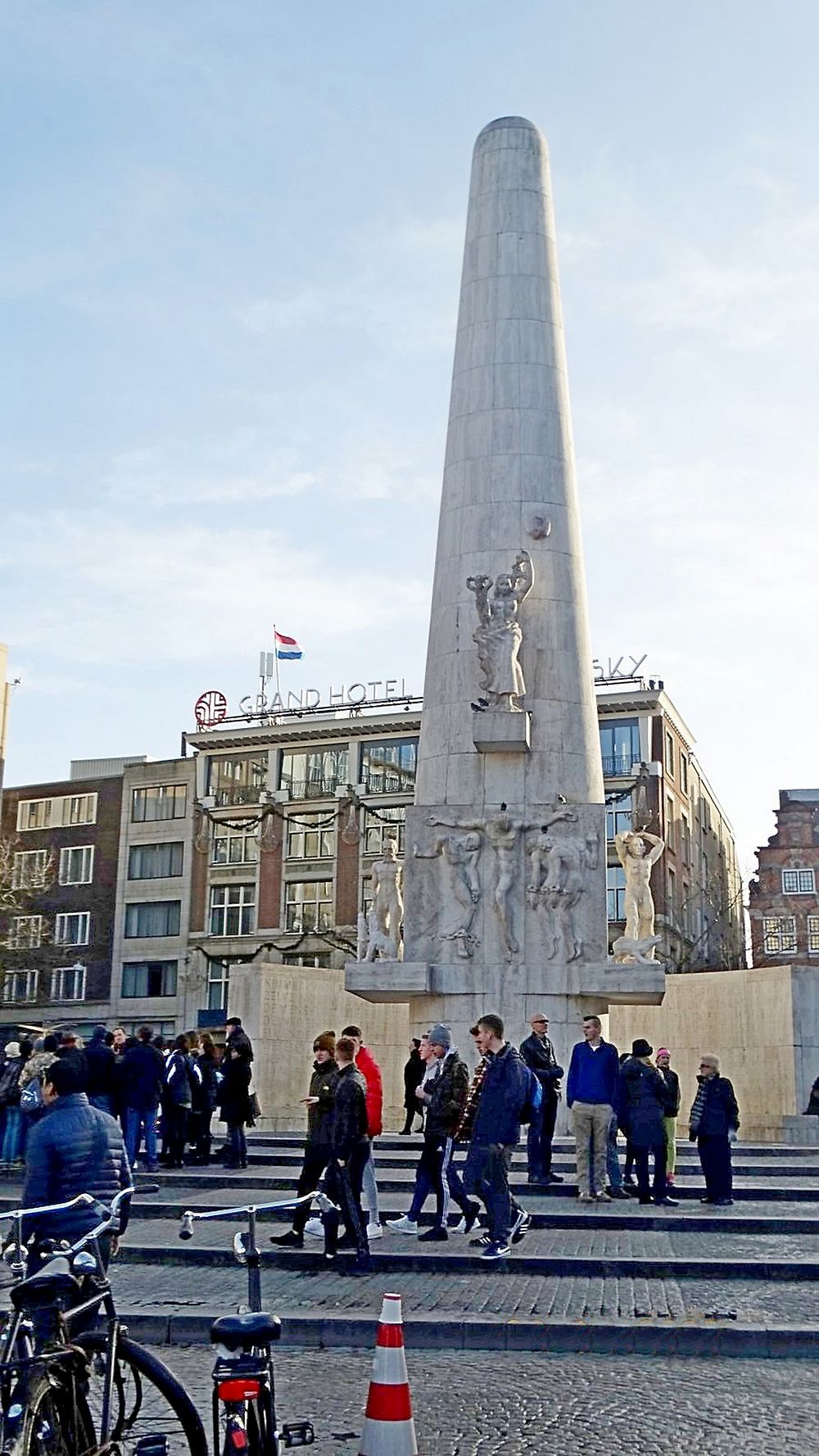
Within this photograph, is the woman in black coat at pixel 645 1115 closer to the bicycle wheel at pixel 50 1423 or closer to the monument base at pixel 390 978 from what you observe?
the monument base at pixel 390 978

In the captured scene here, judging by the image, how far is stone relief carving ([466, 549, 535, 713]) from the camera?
23500 millimetres

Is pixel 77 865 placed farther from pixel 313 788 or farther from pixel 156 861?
pixel 313 788

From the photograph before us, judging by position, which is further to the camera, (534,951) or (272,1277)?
(534,951)

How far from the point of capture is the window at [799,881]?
2469 inches

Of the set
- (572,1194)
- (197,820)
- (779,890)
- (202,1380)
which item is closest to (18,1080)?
(572,1194)

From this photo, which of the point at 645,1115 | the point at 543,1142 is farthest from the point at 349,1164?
the point at 543,1142

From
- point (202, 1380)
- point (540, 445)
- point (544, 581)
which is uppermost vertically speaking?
→ point (540, 445)

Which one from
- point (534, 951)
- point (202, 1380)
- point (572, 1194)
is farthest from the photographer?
point (534, 951)

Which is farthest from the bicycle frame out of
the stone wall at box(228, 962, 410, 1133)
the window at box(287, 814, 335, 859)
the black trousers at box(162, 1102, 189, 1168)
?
the window at box(287, 814, 335, 859)

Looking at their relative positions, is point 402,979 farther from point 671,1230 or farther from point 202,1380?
point 202,1380

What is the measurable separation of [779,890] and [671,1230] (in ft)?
167

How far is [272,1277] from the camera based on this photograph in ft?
37.9

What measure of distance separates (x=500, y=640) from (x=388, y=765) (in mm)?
34708

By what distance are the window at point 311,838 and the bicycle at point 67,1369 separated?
52221mm
